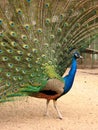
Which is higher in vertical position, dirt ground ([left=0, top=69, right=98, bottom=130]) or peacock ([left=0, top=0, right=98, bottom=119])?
peacock ([left=0, top=0, right=98, bottom=119])

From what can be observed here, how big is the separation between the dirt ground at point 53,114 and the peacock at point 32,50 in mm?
357

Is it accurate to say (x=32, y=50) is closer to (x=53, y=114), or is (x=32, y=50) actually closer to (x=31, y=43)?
(x=31, y=43)

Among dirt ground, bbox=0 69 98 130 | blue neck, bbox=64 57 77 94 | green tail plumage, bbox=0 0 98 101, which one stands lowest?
dirt ground, bbox=0 69 98 130

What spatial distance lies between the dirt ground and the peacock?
0.36 m

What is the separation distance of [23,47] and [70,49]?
1003 millimetres

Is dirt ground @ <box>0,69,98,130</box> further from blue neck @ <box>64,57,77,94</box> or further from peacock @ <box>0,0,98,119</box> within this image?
blue neck @ <box>64,57,77,94</box>

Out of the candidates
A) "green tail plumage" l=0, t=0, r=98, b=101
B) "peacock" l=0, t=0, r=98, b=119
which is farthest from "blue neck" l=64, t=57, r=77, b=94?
"green tail plumage" l=0, t=0, r=98, b=101

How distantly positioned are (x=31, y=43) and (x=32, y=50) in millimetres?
126

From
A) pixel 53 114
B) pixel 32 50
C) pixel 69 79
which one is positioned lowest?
pixel 53 114

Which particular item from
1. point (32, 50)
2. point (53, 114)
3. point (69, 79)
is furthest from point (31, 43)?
point (53, 114)

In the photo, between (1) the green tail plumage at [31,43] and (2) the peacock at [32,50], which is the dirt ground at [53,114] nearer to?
(2) the peacock at [32,50]

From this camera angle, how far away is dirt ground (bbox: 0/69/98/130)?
5.98 metres

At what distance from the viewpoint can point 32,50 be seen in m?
6.12

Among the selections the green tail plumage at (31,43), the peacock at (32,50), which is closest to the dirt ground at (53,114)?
the peacock at (32,50)
